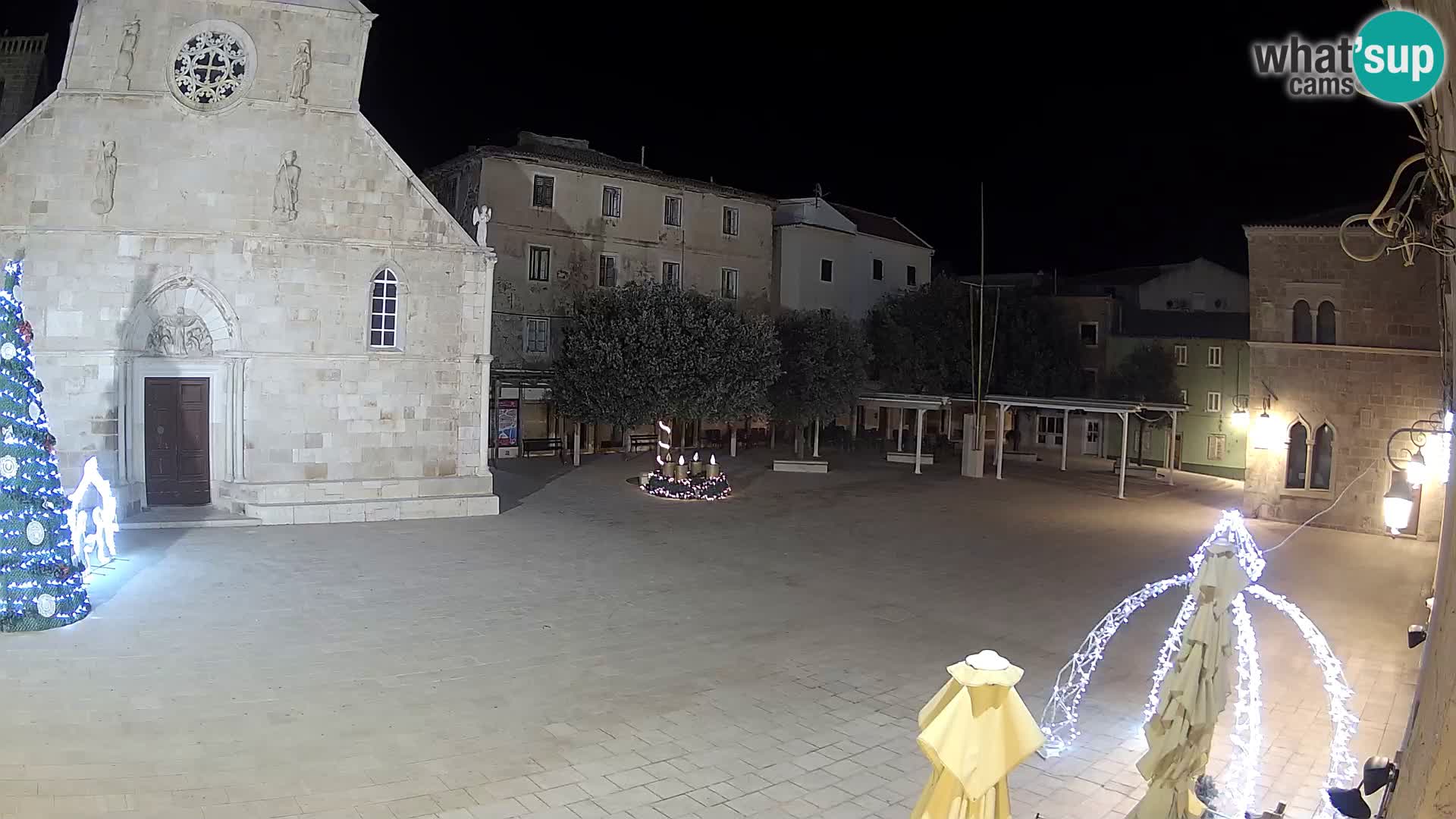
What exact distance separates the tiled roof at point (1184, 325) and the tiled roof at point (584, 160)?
17.9 m

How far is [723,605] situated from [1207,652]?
8.39 metres

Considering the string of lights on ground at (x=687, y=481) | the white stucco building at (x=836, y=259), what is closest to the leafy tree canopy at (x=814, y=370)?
the string of lights on ground at (x=687, y=481)

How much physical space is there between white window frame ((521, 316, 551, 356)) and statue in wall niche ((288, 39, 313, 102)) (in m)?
14.1

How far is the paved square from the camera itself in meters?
7.65

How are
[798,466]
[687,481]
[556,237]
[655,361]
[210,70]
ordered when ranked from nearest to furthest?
[210,70], [687,481], [655,361], [798,466], [556,237]

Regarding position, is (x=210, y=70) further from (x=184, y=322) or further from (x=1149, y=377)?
(x=1149, y=377)

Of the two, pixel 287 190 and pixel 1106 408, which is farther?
pixel 1106 408

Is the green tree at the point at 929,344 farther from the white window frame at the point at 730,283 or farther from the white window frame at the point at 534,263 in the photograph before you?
the white window frame at the point at 534,263

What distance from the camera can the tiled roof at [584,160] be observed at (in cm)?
3288

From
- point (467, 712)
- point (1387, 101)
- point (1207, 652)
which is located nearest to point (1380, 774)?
point (1207, 652)

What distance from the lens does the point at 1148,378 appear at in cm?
4128

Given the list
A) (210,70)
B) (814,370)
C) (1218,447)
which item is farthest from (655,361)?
(1218,447)

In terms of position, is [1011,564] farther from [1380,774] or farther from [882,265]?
[882,265]

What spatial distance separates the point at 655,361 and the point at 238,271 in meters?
10.8
